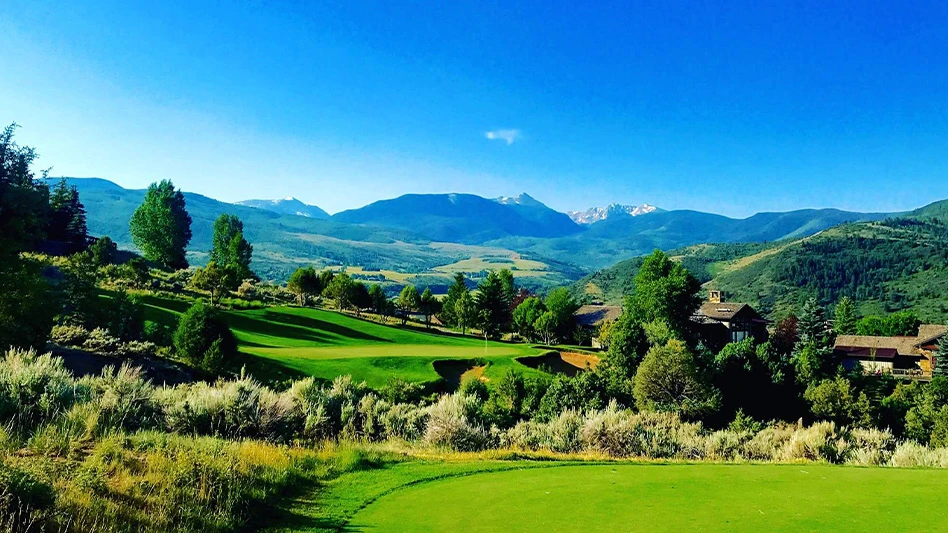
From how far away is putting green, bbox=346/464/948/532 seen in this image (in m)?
6.54

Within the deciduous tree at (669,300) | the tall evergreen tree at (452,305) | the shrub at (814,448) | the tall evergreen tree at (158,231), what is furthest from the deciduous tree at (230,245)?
the shrub at (814,448)

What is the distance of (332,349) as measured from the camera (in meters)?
40.9

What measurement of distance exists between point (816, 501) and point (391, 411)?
11.6m

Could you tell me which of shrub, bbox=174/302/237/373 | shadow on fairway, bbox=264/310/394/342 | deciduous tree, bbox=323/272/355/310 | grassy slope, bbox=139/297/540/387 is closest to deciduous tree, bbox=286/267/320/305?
deciduous tree, bbox=323/272/355/310

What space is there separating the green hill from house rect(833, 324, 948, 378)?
Answer: 139 ft

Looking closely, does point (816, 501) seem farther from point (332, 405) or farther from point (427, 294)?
point (427, 294)

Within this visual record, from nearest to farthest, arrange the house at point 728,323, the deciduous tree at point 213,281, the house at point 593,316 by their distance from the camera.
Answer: the deciduous tree at point 213,281 → the house at point 728,323 → the house at point 593,316

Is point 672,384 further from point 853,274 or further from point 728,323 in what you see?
point 853,274

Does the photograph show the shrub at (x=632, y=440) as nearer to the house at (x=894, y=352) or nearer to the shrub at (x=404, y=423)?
the shrub at (x=404, y=423)

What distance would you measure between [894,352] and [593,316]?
37.8m

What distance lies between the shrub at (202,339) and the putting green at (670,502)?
70.3 ft

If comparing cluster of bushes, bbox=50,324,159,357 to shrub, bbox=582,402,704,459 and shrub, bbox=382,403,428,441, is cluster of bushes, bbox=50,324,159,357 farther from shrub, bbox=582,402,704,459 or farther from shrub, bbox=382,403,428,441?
shrub, bbox=582,402,704,459

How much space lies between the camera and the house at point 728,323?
67562 millimetres

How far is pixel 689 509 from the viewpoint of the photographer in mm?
7133
